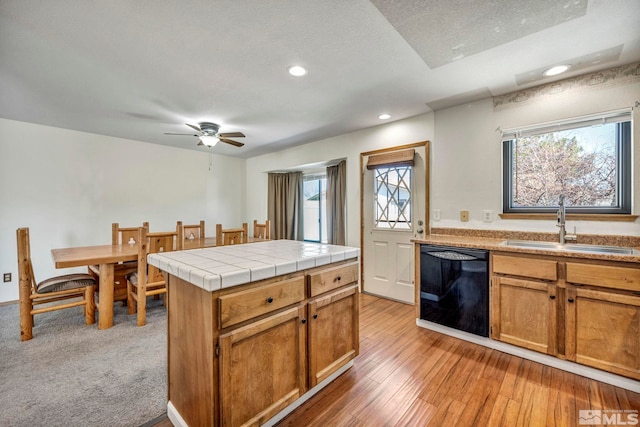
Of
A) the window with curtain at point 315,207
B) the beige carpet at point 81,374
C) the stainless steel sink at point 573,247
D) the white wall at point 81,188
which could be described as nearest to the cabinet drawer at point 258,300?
the beige carpet at point 81,374

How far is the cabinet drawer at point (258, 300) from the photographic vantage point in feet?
3.82

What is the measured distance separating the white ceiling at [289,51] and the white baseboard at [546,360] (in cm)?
226

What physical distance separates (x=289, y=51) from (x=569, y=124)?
2.50 metres

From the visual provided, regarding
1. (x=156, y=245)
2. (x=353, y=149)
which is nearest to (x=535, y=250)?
(x=353, y=149)

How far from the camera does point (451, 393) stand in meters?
1.69

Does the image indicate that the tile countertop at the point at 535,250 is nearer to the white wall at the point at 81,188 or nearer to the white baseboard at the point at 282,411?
the white baseboard at the point at 282,411

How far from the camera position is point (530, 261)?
2.03m

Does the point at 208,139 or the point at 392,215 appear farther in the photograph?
the point at 392,215

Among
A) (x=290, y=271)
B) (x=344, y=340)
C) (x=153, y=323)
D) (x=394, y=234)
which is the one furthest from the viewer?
(x=394, y=234)

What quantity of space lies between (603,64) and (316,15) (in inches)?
92.1

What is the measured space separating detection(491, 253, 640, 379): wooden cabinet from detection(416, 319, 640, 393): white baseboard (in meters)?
0.05

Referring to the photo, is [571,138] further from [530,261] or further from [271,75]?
[271,75]

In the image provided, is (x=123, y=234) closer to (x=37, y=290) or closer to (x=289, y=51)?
(x=37, y=290)

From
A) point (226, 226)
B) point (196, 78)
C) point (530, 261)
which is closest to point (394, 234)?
point (530, 261)
